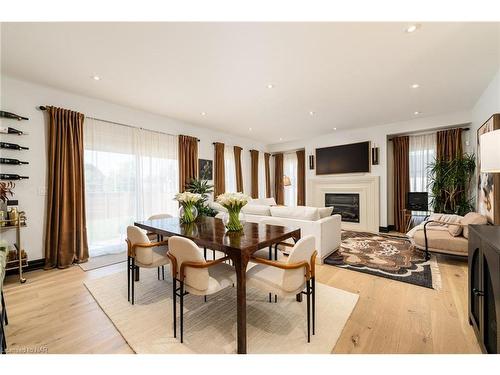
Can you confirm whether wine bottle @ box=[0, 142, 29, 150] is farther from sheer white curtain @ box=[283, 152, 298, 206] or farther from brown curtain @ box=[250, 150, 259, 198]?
sheer white curtain @ box=[283, 152, 298, 206]

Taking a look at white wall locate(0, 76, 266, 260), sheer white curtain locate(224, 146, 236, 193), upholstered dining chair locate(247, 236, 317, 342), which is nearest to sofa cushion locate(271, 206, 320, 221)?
upholstered dining chair locate(247, 236, 317, 342)

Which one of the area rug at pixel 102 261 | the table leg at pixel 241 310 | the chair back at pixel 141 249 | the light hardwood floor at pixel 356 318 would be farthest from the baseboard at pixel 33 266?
the table leg at pixel 241 310

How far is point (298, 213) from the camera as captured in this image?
11.0 feet

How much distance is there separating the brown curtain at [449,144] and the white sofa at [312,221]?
3.16 meters

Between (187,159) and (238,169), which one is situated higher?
(187,159)

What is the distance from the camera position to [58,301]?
223cm

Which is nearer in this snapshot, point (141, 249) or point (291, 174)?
point (141, 249)

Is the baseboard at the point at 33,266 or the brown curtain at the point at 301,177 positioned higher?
the brown curtain at the point at 301,177

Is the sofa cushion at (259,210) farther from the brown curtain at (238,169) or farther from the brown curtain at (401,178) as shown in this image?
the brown curtain at (401,178)

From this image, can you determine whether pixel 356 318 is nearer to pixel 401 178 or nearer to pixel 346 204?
pixel 346 204

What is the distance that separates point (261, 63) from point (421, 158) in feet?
15.7

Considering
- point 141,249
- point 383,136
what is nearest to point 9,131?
point 141,249

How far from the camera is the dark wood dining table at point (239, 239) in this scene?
1.51 meters
